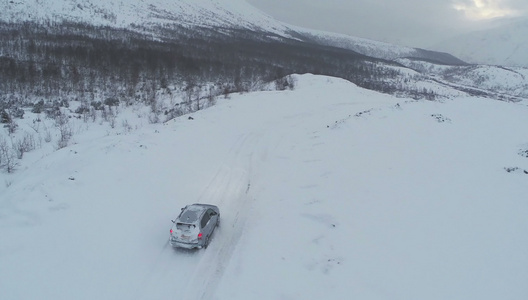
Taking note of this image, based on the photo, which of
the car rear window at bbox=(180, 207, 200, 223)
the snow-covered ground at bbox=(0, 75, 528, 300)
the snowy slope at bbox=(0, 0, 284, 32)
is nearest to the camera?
the snow-covered ground at bbox=(0, 75, 528, 300)

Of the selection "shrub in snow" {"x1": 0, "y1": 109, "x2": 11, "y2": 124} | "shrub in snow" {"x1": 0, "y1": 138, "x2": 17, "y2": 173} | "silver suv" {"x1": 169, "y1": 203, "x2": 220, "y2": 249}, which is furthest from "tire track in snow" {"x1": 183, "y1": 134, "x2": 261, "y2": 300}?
"shrub in snow" {"x1": 0, "y1": 109, "x2": 11, "y2": 124}

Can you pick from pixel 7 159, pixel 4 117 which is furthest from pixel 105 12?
pixel 7 159

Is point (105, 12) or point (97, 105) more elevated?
point (105, 12)

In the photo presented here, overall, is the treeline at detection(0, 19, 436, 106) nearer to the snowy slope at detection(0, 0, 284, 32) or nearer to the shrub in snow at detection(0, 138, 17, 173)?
the snowy slope at detection(0, 0, 284, 32)

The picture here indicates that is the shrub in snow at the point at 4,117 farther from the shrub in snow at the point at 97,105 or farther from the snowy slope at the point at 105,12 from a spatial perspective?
the snowy slope at the point at 105,12

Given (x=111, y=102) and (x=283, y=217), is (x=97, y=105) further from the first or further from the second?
(x=283, y=217)

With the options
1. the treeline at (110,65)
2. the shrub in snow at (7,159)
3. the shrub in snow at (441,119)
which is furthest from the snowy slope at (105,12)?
the shrub in snow at (441,119)

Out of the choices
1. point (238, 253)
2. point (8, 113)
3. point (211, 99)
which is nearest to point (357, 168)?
point (238, 253)
